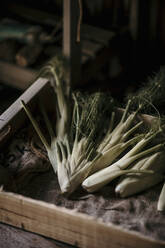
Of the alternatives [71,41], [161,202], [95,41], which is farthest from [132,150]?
[95,41]

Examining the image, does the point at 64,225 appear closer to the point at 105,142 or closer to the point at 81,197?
the point at 81,197

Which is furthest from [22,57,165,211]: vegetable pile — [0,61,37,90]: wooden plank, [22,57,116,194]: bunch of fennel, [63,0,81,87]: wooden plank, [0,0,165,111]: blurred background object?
[0,0,165,111]: blurred background object

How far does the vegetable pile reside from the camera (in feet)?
6.92

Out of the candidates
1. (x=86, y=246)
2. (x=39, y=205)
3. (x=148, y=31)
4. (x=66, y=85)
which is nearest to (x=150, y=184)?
(x=86, y=246)

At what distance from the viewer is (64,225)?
6.15 ft

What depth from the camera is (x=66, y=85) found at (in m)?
3.22

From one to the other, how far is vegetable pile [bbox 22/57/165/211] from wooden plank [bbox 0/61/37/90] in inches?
25.9

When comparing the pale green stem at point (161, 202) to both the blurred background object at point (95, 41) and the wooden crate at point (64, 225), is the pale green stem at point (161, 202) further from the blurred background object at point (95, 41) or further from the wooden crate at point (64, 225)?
the blurred background object at point (95, 41)

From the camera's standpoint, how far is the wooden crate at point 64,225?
1725 millimetres

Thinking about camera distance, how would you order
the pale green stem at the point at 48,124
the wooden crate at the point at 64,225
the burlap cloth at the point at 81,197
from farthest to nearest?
the pale green stem at the point at 48,124 < the burlap cloth at the point at 81,197 < the wooden crate at the point at 64,225

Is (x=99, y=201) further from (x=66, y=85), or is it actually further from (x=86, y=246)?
(x=66, y=85)

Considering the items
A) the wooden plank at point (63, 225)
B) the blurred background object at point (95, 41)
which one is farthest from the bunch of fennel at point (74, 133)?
the blurred background object at point (95, 41)

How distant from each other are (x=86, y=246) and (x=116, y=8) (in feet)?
9.51

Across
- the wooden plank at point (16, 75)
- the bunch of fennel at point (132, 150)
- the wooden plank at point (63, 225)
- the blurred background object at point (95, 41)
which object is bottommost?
the wooden plank at point (63, 225)
